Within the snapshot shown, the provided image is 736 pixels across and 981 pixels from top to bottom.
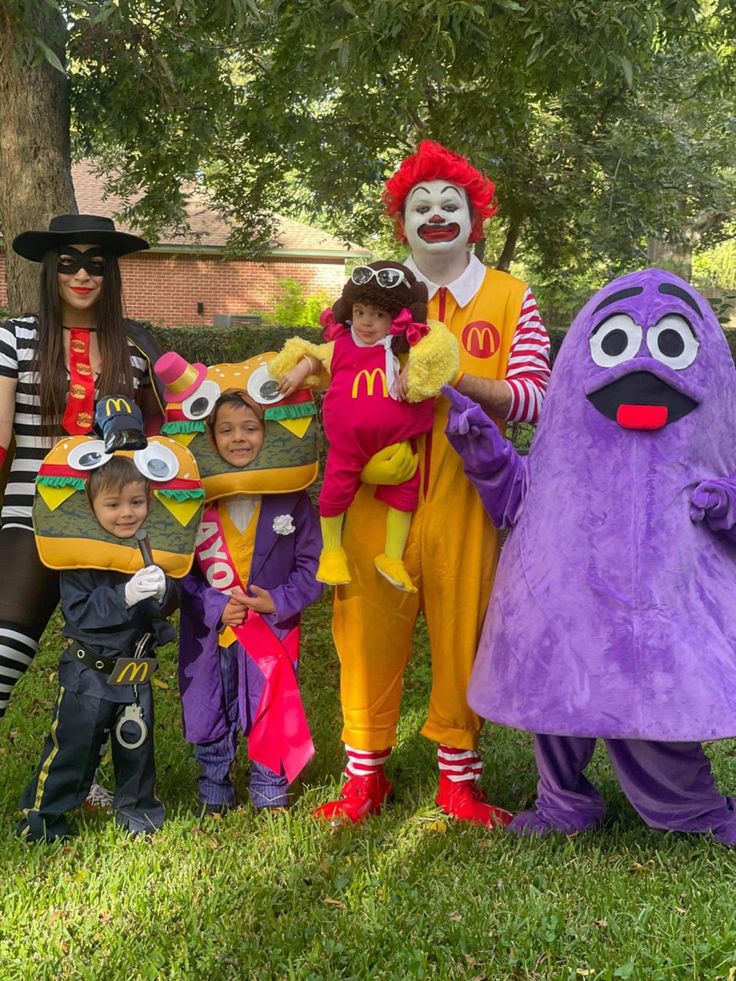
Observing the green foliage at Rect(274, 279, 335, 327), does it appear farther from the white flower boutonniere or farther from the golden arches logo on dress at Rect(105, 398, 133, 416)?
the golden arches logo on dress at Rect(105, 398, 133, 416)

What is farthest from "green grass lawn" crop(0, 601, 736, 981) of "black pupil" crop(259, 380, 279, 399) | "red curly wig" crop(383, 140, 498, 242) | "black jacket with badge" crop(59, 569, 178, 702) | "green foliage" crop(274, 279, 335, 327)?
"green foliage" crop(274, 279, 335, 327)

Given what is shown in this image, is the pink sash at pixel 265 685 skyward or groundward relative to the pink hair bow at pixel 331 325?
groundward

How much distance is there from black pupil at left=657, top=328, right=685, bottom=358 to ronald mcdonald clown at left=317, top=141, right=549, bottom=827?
0.49 meters

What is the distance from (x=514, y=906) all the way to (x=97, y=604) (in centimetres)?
158

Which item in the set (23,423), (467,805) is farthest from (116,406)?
(467,805)

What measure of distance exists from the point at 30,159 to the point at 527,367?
3869 mm

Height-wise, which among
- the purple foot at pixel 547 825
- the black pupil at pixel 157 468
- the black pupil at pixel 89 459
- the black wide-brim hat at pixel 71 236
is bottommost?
the purple foot at pixel 547 825

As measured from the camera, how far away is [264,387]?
3.62m

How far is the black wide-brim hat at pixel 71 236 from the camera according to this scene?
11.4 ft

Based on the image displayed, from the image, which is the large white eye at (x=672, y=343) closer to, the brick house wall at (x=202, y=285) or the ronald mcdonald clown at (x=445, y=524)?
the ronald mcdonald clown at (x=445, y=524)

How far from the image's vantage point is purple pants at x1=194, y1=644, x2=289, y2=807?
12.1 feet

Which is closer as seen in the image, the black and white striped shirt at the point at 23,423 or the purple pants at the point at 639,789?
the purple pants at the point at 639,789

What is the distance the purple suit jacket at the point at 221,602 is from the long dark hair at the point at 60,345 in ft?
2.28

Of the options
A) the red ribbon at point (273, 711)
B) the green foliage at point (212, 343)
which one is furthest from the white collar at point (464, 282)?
the green foliage at point (212, 343)
